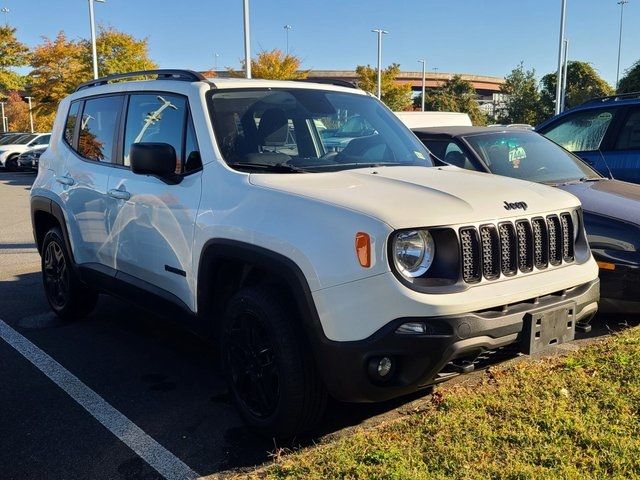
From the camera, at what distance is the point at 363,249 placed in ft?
9.12

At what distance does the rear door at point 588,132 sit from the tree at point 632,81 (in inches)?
988

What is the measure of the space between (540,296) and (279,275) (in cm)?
131

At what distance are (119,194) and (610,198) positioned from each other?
151 inches

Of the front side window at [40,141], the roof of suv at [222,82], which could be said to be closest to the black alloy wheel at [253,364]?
the roof of suv at [222,82]

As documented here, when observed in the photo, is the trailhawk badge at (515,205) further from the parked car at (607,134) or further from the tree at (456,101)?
the tree at (456,101)

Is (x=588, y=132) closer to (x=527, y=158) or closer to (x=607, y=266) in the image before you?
(x=527, y=158)

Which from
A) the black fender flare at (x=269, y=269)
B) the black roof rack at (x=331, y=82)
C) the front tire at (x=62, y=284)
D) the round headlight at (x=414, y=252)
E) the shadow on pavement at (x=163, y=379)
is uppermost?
the black roof rack at (x=331, y=82)

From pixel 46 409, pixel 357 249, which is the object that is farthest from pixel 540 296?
pixel 46 409

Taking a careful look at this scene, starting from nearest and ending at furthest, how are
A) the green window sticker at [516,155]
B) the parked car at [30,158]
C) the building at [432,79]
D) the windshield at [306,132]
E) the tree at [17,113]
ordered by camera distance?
the windshield at [306,132]
the green window sticker at [516,155]
the parked car at [30,158]
the tree at [17,113]
the building at [432,79]

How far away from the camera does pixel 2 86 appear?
117 feet

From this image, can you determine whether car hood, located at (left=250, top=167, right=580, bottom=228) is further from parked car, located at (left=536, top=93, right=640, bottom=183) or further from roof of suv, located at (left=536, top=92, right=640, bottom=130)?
roof of suv, located at (left=536, top=92, right=640, bottom=130)

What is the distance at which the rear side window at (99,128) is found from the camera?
4723 millimetres

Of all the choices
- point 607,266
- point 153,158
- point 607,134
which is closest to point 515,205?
point 607,266

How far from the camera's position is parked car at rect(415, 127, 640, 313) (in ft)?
15.4
